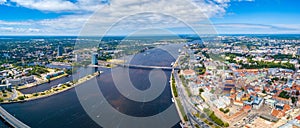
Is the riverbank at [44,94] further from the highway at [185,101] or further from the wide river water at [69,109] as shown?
the highway at [185,101]

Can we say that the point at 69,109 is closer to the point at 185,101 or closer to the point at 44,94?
the point at 44,94

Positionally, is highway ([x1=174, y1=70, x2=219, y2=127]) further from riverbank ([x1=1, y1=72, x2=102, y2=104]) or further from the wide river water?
riverbank ([x1=1, y1=72, x2=102, y2=104])

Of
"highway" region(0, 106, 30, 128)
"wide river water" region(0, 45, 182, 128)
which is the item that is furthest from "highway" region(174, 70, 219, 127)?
"highway" region(0, 106, 30, 128)

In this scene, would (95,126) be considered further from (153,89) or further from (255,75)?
(255,75)

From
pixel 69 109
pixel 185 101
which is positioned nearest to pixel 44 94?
pixel 69 109

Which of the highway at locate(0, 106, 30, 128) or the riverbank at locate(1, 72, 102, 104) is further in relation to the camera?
the riverbank at locate(1, 72, 102, 104)

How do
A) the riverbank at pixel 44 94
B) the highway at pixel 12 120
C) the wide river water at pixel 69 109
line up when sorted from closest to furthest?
the highway at pixel 12 120
the wide river water at pixel 69 109
the riverbank at pixel 44 94

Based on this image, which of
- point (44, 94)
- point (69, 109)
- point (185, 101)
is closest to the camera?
point (69, 109)

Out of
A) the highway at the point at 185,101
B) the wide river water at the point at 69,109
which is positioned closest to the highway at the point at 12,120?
the wide river water at the point at 69,109

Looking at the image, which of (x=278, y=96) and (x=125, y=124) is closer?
(x=125, y=124)

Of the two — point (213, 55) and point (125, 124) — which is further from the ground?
point (213, 55)

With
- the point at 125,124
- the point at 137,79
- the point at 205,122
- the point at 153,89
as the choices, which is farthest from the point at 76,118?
the point at 137,79
